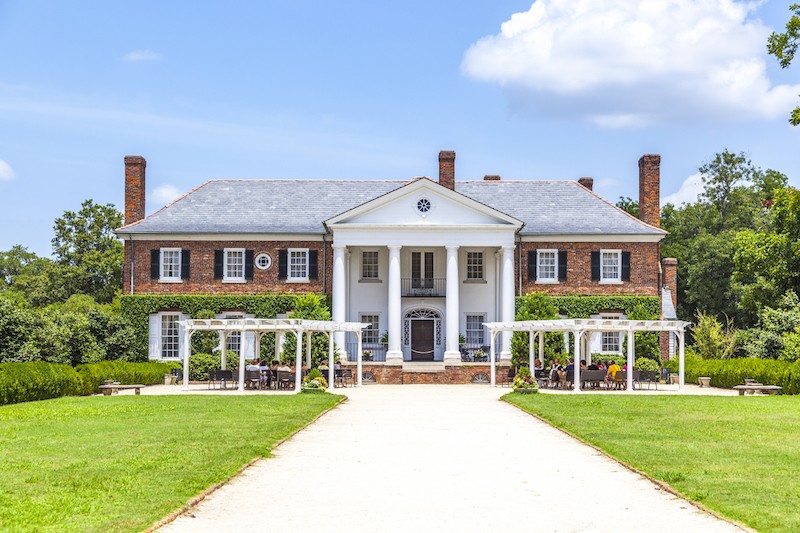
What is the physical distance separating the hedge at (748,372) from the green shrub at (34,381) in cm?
2266

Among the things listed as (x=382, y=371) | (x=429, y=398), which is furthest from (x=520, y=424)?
(x=382, y=371)

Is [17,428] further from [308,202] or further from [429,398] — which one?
[308,202]

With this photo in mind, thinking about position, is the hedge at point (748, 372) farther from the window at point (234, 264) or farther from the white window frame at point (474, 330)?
the window at point (234, 264)

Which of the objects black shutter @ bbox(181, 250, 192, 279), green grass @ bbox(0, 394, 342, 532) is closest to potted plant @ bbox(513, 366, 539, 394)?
green grass @ bbox(0, 394, 342, 532)

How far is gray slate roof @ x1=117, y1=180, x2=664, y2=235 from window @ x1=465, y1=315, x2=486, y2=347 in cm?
458

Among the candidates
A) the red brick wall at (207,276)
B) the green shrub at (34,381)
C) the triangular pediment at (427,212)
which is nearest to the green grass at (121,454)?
the green shrub at (34,381)

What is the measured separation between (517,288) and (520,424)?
25765mm

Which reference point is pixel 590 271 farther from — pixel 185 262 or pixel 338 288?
pixel 185 262

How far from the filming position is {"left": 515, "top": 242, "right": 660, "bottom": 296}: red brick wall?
47.3 metres

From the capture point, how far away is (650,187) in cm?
4909

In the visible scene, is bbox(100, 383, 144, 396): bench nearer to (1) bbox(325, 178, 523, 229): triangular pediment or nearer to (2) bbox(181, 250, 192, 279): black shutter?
(2) bbox(181, 250, 192, 279): black shutter

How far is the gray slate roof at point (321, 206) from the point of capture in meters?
47.5

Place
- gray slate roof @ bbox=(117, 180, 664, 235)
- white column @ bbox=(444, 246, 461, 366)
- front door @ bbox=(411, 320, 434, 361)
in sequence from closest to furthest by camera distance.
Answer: white column @ bbox=(444, 246, 461, 366) → gray slate roof @ bbox=(117, 180, 664, 235) → front door @ bbox=(411, 320, 434, 361)

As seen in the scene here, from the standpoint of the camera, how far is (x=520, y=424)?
21812 mm
